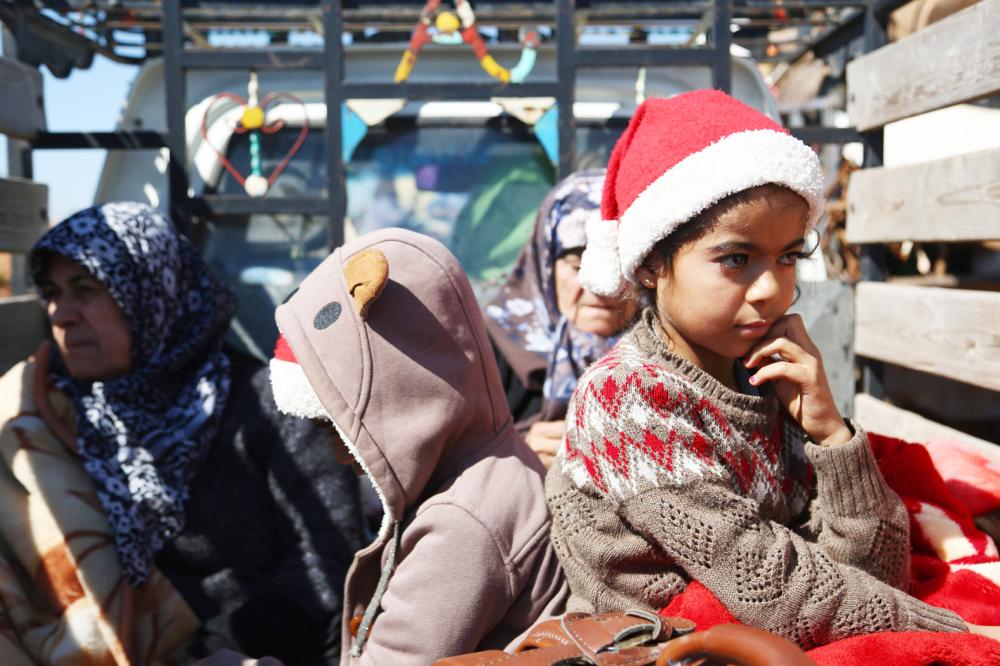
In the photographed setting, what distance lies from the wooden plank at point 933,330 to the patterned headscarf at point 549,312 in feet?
2.97

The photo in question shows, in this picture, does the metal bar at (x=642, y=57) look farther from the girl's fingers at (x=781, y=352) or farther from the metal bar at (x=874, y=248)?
the girl's fingers at (x=781, y=352)

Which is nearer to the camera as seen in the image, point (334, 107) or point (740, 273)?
point (740, 273)

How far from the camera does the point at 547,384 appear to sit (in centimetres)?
288

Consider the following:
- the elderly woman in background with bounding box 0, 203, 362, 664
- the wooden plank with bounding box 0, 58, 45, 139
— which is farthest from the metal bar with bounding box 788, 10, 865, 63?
the wooden plank with bounding box 0, 58, 45, 139

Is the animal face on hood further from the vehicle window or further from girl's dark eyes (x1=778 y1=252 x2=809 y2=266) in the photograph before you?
the vehicle window

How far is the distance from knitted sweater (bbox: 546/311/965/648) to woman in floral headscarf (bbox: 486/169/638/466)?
3.24ft

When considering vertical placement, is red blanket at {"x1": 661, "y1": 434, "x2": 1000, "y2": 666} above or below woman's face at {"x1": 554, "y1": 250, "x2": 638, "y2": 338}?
below

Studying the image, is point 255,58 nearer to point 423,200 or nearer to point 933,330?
point 423,200

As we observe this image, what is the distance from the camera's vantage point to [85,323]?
9.13 ft

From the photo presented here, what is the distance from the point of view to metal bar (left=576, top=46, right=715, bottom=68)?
3.41m

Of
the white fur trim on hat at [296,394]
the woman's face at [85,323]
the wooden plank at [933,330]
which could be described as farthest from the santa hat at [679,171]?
the woman's face at [85,323]

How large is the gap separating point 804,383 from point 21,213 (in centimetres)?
282

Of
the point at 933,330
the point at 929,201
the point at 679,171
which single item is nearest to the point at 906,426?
the point at 933,330

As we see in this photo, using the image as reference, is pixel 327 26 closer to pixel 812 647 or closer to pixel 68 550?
pixel 68 550
